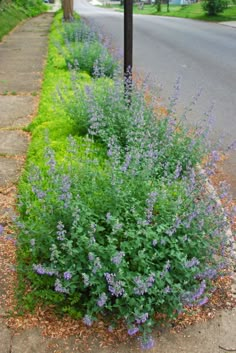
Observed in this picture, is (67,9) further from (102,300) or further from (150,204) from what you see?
(102,300)

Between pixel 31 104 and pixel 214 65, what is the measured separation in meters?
6.38

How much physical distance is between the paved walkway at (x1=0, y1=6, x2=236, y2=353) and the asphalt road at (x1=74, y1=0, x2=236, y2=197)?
1.86 m

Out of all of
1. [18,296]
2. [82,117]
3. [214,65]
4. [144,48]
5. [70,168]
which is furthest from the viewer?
[144,48]

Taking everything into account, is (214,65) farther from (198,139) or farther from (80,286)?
(80,286)

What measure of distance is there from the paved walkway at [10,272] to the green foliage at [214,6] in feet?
68.4

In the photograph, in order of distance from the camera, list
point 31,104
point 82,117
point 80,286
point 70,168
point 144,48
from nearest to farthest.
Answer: point 80,286, point 70,168, point 82,117, point 31,104, point 144,48

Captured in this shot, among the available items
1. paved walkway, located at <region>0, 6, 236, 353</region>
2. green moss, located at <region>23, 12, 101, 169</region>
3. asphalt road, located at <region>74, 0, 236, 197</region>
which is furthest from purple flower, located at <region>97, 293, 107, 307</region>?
asphalt road, located at <region>74, 0, 236, 197</region>

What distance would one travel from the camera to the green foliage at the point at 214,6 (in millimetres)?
28370

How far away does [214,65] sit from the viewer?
40.3 feet

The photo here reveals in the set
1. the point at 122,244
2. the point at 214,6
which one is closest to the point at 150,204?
the point at 122,244

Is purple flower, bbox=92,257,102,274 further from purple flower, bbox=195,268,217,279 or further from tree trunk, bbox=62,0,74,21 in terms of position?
tree trunk, bbox=62,0,74,21

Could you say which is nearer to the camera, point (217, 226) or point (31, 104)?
point (217, 226)

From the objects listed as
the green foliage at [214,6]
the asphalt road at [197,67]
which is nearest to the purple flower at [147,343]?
the asphalt road at [197,67]

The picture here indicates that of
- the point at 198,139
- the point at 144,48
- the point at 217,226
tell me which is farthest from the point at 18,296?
the point at 144,48
